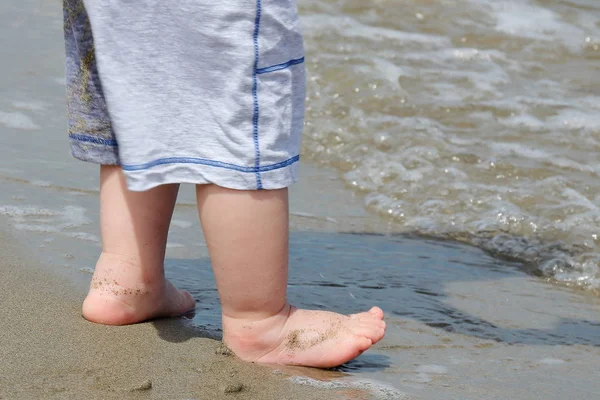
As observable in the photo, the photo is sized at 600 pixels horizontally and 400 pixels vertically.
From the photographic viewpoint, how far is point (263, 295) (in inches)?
79.7

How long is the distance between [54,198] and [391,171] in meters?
1.39

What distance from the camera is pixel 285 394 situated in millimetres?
1890

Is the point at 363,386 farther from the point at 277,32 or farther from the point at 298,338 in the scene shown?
the point at 277,32

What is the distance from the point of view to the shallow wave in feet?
11.1

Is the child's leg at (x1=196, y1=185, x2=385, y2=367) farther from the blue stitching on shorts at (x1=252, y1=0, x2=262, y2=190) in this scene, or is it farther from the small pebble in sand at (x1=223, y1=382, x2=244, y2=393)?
the small pebble in sand at (x1=223, y1=382, x2=244, y2=393)

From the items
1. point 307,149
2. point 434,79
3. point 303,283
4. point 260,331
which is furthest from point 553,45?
point 260,331

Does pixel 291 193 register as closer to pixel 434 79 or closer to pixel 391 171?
pixel 391 171

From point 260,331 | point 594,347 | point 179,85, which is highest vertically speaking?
point 179,85

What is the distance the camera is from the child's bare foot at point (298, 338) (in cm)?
205

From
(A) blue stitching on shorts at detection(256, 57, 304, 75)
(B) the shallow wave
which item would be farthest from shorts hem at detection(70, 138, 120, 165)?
(B) the shallow wave

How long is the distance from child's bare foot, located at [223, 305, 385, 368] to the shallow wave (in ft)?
3.67

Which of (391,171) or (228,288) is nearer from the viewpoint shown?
(228,288)

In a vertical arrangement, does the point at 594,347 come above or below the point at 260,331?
below

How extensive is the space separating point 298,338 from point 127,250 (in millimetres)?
448
